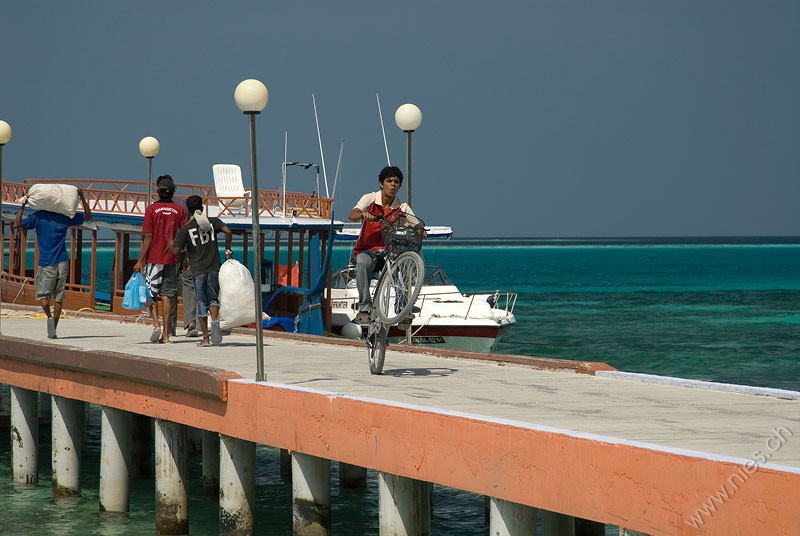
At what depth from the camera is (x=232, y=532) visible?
33.6 feet

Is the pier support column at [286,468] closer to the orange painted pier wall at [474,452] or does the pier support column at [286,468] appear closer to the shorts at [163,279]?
the shorts at [163,279]

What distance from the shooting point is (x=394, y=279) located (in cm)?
1091

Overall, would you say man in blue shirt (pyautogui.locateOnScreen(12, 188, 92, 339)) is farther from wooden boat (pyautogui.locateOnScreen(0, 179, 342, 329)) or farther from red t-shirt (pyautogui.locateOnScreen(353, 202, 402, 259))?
wooden boat (pyautogui.locateOnScreen(0, 179, 342, 329))

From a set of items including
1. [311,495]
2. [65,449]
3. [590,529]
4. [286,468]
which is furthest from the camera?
[286,468]

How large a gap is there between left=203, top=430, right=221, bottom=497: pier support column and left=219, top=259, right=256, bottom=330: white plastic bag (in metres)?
2.40

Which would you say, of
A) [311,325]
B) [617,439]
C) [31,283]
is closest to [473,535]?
[617,439]

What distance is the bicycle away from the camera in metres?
10.7

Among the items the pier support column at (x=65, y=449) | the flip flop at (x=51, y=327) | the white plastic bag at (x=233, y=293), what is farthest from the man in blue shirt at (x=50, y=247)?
the white plastic bag at (x=233, y=293)

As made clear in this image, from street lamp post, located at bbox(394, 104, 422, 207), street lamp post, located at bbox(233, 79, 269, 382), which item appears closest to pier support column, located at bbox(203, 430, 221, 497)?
street lamp post, located at bbox(233, 79, 269, 382)

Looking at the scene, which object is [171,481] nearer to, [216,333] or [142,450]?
[216,333]

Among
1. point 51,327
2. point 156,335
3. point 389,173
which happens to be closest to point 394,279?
point 389,173

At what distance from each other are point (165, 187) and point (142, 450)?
11.5 ft

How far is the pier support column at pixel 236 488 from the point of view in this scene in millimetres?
10188

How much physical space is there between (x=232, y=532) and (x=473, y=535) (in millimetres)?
3011
